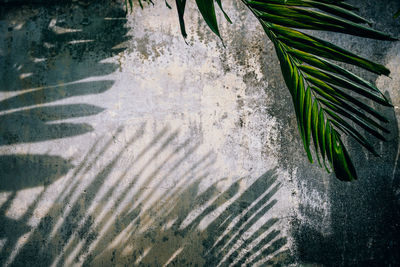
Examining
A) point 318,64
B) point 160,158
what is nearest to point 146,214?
point 160,158

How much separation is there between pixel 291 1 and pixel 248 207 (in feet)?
4.31

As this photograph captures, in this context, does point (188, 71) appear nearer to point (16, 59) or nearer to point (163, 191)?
point (163, 191)

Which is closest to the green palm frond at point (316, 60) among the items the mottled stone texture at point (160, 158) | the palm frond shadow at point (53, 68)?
the mottled stone texture at point (160, 158)

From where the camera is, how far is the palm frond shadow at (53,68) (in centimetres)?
170

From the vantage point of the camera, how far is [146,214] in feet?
5.49

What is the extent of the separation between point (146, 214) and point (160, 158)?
40 centimetres

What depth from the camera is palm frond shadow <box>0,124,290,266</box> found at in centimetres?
166

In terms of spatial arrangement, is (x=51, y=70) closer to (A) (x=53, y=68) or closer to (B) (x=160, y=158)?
(A) (x=53, y=68)

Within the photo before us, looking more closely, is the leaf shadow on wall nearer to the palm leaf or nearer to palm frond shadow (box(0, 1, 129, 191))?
palm frond shadow (box(0, 1, 129, 191))

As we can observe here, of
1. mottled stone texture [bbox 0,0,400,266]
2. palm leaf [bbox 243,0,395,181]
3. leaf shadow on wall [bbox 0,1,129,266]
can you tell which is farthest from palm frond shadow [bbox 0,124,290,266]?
palm leaf [bbox 243,0,395,181]

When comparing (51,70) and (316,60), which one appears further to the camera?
(51,70)

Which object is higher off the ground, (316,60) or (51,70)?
(316,60)

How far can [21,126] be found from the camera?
1704 millimetres

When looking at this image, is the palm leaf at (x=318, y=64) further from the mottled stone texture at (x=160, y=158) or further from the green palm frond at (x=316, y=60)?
the mottled stone texture at (x=160, y=158)
